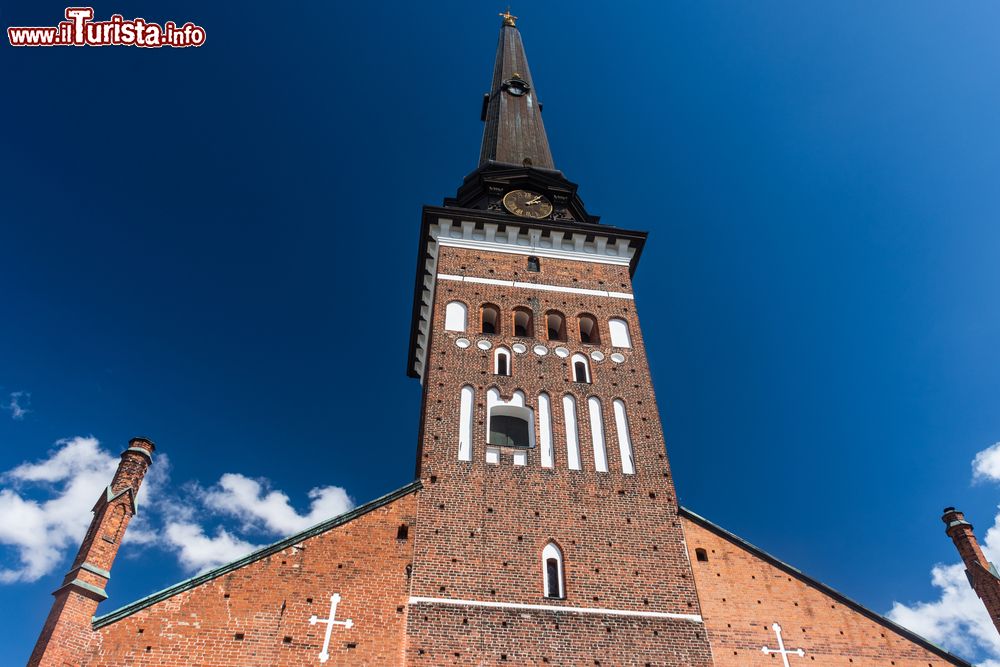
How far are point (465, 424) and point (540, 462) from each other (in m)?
1.91

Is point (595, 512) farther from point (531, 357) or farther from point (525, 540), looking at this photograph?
point (531, 357)

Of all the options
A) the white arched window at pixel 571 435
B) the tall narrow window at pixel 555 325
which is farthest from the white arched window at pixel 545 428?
the tall narrow window at pixel 555 325

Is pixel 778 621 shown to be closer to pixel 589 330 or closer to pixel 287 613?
pixel 589 330

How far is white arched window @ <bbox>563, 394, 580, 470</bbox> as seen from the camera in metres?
15.1

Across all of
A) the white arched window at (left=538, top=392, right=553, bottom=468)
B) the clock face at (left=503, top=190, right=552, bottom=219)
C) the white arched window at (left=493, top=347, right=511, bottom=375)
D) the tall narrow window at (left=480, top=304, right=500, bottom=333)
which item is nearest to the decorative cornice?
the clock face at (left=503, top=190, right=552, bottom=219)

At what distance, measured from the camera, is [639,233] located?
21250mm

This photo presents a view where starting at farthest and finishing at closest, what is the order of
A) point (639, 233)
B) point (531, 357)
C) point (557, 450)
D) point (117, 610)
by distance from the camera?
point (639, 233), point (531, 357), point (557, 450), point (117, 610)

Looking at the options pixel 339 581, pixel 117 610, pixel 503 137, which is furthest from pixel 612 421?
pixel 503 137

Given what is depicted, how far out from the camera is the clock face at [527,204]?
22314mm

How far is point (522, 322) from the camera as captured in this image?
62.5ft

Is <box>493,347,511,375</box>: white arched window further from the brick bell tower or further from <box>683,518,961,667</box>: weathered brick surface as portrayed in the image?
<box>683,518,961,667</box>: weathered brick surface

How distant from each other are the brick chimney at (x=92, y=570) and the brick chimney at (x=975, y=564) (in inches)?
622

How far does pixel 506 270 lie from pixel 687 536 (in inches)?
358

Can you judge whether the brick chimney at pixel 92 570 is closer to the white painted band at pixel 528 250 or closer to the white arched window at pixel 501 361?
the white arched window at pixel 501 361
